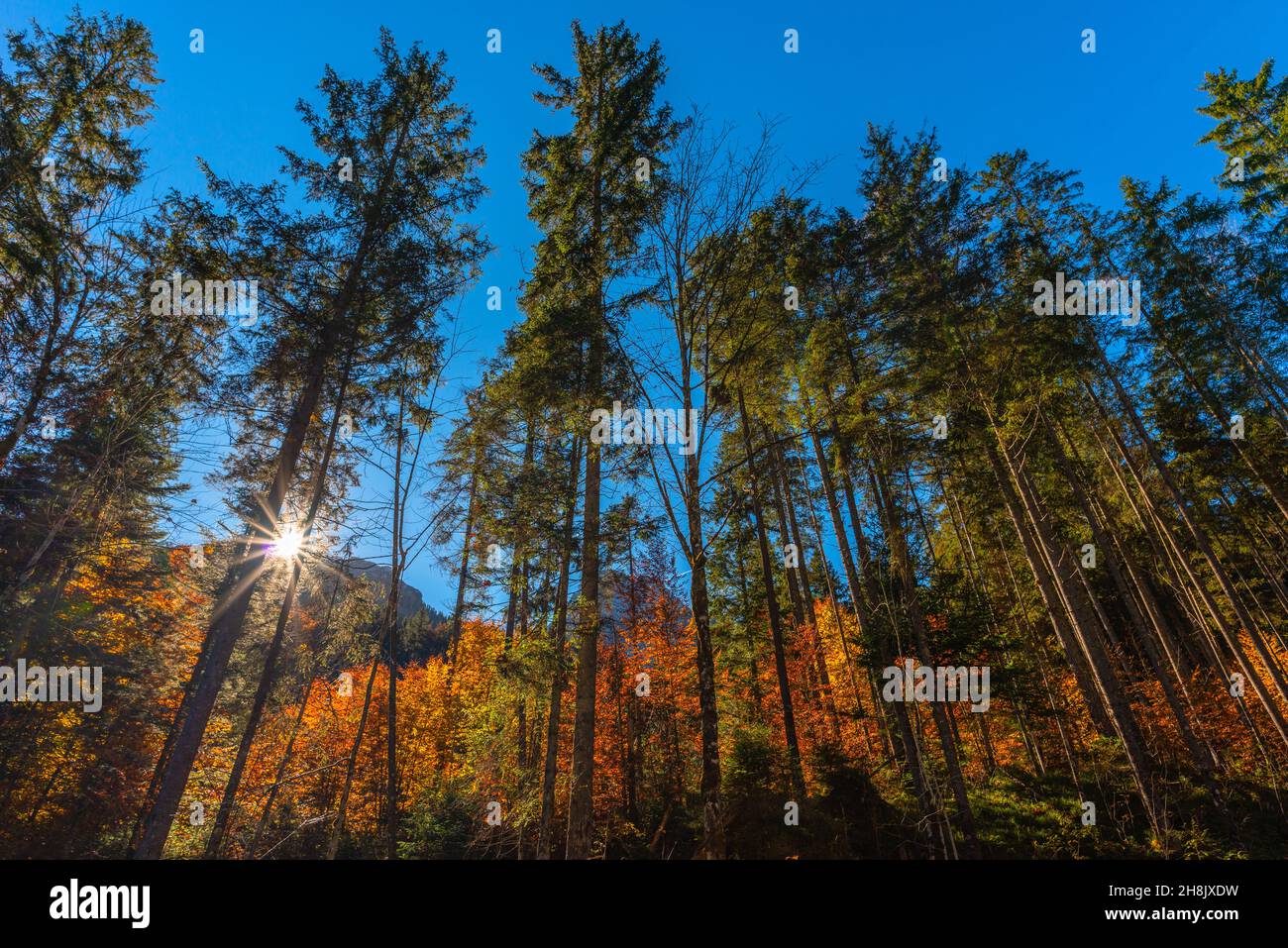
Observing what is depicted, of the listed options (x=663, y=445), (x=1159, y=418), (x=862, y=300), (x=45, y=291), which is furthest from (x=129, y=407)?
(x=1159, y=418)

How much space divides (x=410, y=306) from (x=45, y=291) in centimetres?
545

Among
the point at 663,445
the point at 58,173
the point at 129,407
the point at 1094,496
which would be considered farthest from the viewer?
the point at 1094,496

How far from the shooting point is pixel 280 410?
11.1m

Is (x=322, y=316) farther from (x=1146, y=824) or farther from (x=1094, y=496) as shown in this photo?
(x=1094, y=496)

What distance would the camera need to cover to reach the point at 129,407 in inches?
262

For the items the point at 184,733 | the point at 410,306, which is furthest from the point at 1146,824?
the point at 410,306
